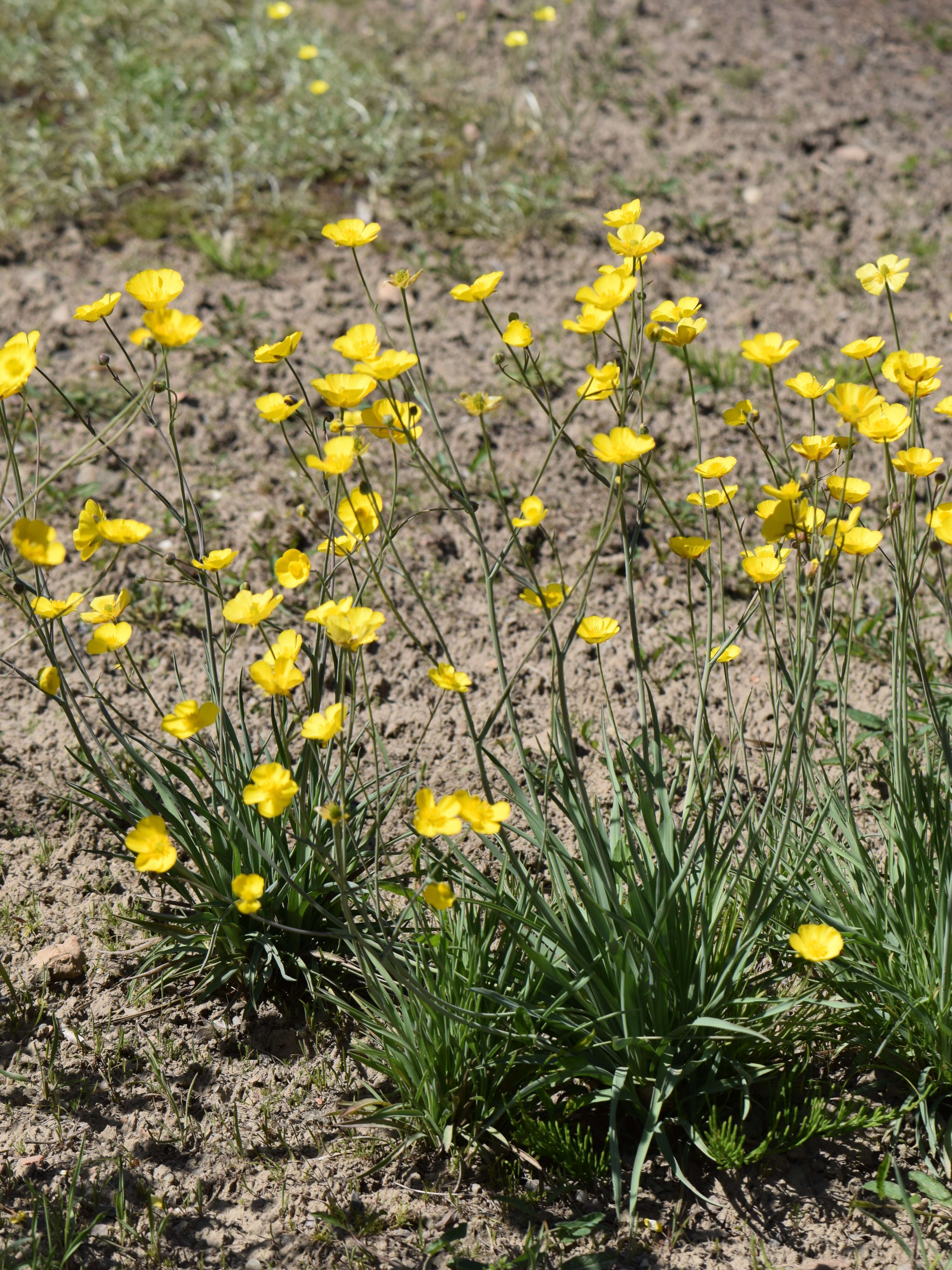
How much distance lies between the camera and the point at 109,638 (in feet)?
5.68

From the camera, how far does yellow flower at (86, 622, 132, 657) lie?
1.69 metres

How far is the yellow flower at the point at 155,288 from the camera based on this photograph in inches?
61.2

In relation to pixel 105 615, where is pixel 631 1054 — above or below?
below

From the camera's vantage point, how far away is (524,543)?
3.18 metres

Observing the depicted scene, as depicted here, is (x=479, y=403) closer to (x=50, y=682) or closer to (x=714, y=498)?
(x=714, y=498)

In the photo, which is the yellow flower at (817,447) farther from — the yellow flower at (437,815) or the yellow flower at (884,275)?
the yellow flower at (437,815)

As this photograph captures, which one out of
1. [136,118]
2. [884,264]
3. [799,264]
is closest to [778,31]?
[799,264]

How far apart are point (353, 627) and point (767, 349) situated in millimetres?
816

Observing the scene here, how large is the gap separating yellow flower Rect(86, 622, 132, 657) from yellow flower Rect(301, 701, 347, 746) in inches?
15.2

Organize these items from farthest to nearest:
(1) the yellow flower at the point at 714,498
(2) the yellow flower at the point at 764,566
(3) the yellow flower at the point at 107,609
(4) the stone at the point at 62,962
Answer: (4) the stone at the point at 62,962 < (3) the yellow flower at the point at 107,609 < (1) the yellow flower at the point at 714,498 < (2) the yellow flower at the point at 764,566

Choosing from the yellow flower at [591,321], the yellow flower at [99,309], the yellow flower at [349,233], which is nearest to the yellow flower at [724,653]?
the yellow flower at [591,321]

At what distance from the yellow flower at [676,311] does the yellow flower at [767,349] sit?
121 millimetres

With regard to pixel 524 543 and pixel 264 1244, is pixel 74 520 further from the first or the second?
pixel 264 1244

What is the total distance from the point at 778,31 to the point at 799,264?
6.74 feet
